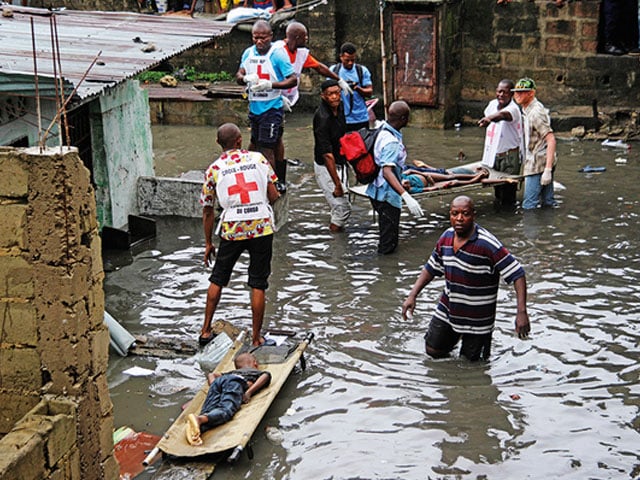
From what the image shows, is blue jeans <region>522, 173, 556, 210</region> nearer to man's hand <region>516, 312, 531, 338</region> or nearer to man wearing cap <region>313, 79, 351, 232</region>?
man wearing cap <region>313, 79, 351, 232</region>

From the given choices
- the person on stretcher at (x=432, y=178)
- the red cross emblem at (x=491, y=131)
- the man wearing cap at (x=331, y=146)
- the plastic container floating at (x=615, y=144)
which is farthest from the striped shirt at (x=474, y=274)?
the plastic container floating at (x=615, y=144)

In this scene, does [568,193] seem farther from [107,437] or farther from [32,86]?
[107,437]

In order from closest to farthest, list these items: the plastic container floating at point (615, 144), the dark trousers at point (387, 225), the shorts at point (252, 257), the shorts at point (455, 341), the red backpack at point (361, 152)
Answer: the shorts at point (455, 341)
the shorts at point (252, 257)
the red backpack at point (361, 152)
the dark trousers at point (387, 225)
the plastic container floating at point (615, 144)

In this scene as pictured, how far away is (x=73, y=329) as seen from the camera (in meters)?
5.59

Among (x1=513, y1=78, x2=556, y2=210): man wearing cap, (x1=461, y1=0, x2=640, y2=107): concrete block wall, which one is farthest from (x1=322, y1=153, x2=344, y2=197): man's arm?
(x1=461, y1=0, x2=640, y2=107): concrete block wall

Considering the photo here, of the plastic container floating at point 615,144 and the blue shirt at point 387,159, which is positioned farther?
the plastic container floating at point 615,144

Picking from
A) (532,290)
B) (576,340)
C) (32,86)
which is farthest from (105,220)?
(576,340)

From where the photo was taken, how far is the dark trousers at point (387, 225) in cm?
1020

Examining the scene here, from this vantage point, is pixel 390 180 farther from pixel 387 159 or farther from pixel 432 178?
pixel 432 178

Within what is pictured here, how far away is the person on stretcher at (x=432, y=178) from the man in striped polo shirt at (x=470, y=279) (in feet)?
11.9

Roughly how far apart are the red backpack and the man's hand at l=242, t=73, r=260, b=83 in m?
1.49

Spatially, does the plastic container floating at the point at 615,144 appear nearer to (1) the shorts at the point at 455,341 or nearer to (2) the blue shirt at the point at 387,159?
(2) the blue shirt at the point at 387,159

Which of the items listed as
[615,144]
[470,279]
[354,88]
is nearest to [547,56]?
[615,144]

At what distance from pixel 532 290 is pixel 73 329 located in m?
5.16
